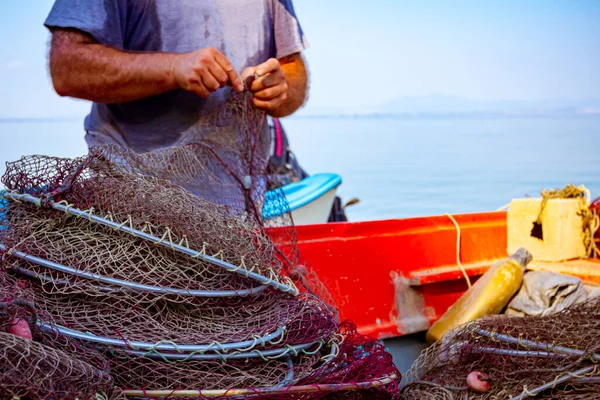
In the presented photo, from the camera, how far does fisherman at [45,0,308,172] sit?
8.71 ft

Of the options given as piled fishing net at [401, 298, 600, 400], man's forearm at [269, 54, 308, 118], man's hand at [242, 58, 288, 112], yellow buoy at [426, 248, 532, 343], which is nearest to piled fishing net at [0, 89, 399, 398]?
piled fishing net at [401, 298, 600, 400]

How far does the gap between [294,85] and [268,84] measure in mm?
504

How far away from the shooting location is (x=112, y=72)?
2.69 m

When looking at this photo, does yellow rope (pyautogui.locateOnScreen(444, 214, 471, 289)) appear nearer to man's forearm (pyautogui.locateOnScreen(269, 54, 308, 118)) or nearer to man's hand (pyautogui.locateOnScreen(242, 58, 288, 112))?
man's forearm (pyautogui.locateOnScreen(269, 54, 308, 118))

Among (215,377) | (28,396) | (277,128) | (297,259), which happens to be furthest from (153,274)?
(277,128)

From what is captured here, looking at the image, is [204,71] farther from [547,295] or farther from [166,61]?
[547,295]

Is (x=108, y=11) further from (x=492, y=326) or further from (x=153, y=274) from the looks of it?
(x=492, y=326)

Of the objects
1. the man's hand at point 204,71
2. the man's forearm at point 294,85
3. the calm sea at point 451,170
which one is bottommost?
the calm sea at point 451,170

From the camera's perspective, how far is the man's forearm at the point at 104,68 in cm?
266

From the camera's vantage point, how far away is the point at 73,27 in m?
2.68

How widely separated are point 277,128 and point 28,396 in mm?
6846

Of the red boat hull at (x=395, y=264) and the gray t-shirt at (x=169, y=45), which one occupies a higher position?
the gray t-shirt at (x=169, y=45)

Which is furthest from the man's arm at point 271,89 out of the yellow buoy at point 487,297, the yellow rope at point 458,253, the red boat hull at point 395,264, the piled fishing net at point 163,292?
the yellow rope at point 458,253

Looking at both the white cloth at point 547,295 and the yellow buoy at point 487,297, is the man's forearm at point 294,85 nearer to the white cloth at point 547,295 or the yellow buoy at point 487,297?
the yellow buoy at point 487,297
